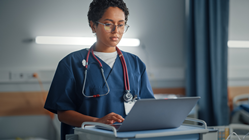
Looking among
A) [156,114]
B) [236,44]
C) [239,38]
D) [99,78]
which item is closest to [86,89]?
[99,78]

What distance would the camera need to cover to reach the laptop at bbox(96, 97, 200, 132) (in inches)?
31.6

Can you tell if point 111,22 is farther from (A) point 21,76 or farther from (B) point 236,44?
(B) point 236,44

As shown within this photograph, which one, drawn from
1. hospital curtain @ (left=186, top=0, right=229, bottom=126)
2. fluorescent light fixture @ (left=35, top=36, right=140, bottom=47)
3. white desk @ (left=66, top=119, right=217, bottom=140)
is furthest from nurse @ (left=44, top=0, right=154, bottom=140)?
hospital curtain @ (left=186, top=0, right=229, bottom=126)

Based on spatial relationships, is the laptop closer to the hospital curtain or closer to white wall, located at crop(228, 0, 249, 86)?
the hospital curtain

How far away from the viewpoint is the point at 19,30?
8.47 ft

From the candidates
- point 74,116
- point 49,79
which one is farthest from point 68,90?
point 49,79

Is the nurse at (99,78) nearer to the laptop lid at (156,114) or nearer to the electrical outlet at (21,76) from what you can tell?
the laptop lid at (156,114)

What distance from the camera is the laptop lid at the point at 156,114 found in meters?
0.80

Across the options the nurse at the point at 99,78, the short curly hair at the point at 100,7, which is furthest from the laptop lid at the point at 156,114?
the short curly hair at the point at 100,7

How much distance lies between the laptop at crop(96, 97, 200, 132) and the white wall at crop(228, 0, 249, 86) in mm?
2681

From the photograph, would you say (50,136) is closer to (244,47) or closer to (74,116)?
(74,116)

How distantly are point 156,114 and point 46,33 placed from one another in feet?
6.90

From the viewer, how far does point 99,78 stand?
1332 mm

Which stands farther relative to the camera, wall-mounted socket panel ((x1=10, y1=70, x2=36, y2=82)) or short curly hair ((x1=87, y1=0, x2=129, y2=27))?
wall-mounted socket panel ((x1=10, y1=70, x2=36, y2=82))
